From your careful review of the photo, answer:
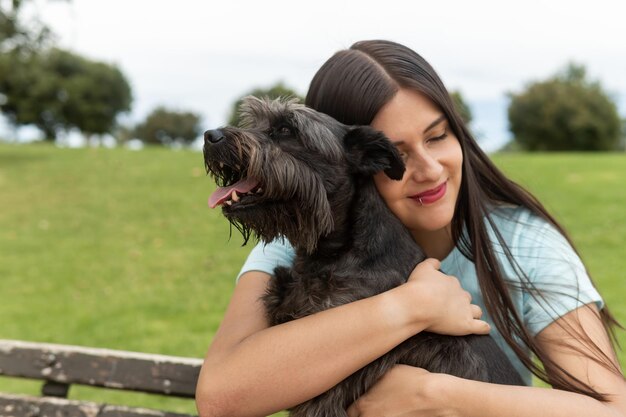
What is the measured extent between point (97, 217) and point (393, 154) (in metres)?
12.1

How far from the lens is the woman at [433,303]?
8.84 ft

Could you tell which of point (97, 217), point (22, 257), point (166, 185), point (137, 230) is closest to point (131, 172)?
point (166, 185)

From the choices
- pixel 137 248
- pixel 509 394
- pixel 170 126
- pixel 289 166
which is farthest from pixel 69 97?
pixel 509 394

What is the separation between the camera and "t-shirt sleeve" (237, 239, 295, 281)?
135 inches

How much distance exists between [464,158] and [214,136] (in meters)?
1.34

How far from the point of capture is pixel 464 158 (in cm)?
332

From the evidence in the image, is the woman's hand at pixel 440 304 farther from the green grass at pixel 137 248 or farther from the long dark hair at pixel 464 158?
the green grass at pixel 137 248

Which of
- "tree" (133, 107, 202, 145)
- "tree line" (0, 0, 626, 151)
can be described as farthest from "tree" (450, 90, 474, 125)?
"tree" (133, 107, 202, 145)

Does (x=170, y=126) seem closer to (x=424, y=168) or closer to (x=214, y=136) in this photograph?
(x=424, y=168)

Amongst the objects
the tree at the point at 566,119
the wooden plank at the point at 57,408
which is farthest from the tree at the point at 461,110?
the tree at the point at 566,119

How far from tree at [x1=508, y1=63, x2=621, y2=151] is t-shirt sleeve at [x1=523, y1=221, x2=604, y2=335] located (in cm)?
5132

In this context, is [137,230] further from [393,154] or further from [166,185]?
[393,154]

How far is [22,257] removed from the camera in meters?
11.5

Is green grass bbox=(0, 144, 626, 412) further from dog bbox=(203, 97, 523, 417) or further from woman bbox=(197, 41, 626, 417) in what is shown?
dog bbox=(203, 97, 523, 417)
